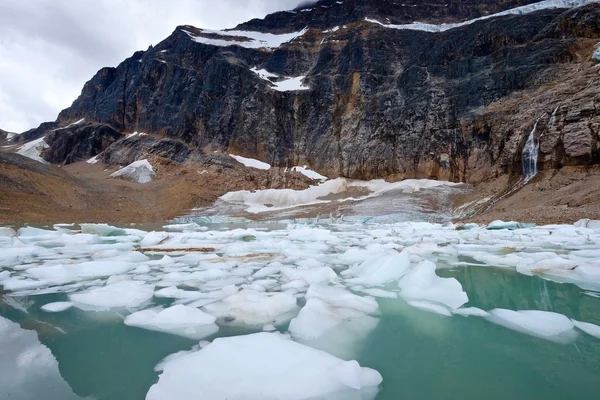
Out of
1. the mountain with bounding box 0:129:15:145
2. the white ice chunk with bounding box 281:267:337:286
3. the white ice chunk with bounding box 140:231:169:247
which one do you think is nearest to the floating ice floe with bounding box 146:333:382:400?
the white ice chunk with bounding box 281:267:337:286

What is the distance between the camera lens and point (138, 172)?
141 feet

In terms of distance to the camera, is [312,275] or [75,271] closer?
[312,275]

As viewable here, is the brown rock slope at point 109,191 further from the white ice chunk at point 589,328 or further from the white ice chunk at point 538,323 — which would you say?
the white ice chunk at point 589,328

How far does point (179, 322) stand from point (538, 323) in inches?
108

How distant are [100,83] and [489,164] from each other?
7302 cm

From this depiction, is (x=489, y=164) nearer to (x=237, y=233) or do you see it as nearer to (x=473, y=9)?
(x=237, y=233)

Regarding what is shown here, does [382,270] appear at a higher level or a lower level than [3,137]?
lower

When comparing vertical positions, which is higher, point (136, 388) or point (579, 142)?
point (579, 142)

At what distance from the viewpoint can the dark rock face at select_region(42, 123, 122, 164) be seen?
5541 cm

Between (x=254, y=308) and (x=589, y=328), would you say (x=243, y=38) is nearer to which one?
(x=254, y=308)

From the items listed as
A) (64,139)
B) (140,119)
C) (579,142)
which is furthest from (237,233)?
(64,139)

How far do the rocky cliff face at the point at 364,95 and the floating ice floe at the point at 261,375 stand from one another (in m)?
25.1

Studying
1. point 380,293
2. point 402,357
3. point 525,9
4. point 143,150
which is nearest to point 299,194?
point 143,150

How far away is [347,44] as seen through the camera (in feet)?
155
